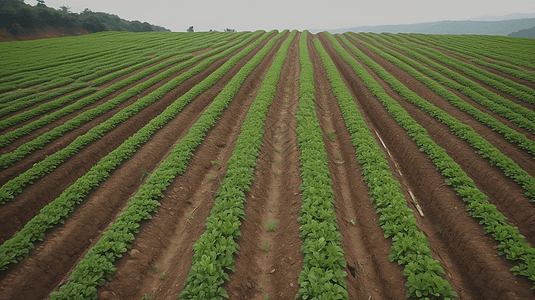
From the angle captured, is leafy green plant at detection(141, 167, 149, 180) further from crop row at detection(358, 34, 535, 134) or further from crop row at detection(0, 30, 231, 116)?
crop row at detection(358, 34, 535, 134)

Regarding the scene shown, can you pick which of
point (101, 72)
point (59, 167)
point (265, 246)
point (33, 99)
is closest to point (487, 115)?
point (265, 246)

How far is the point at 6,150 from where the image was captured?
45.3 feet

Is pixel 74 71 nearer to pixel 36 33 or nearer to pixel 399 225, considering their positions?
pixel 399 225

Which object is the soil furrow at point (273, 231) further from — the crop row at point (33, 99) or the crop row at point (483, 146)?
the crop row at point (33, 99)

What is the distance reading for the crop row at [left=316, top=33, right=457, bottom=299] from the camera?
563 centimetres

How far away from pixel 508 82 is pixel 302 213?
99.5 feet

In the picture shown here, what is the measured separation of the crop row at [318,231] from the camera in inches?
219

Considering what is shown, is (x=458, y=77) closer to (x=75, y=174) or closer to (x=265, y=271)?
(x=265, y=271)

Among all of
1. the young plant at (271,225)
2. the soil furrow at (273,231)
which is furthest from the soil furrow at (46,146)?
the young plant at (271,225)

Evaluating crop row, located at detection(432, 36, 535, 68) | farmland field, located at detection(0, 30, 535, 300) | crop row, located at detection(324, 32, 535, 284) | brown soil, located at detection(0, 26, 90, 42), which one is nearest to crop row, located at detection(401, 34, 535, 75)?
crop row, located at detection(432, 36, 535, 68)

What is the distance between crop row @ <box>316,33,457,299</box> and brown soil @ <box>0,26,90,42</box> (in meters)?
104

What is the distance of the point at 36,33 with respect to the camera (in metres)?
73.8

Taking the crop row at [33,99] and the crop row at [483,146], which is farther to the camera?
the crop row at [33,99]

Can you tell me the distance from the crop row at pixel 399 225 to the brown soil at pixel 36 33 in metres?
104
